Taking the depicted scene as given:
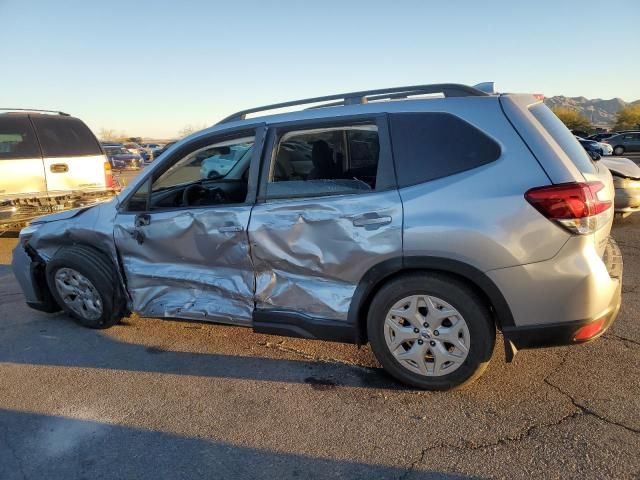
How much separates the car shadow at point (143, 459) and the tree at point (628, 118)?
61740 mm

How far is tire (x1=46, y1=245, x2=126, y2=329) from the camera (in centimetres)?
397

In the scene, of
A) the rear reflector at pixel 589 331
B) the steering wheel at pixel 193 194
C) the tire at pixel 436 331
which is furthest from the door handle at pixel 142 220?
the rear reflector at pixel 589 331

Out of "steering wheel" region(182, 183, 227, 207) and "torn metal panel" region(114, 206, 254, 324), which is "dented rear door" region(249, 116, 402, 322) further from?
"steering wheel" region(182, 183, 227, 207)

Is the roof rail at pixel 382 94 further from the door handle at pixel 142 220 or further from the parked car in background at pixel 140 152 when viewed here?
the parked car in background at pixel 140 152

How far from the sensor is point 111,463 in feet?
8.24

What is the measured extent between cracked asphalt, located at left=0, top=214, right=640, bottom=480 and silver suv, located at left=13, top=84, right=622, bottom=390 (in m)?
0.31

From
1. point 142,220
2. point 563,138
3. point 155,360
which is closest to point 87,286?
point 142,220

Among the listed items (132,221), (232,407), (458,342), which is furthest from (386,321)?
(132,221)

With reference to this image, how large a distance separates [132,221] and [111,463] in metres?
1.93

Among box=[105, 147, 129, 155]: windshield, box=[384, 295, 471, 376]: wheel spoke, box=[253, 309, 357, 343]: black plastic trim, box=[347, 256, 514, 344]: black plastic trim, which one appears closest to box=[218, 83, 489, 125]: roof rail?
box=[347, 256, 514, 344]: black plastic trim

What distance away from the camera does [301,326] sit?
3.27 metres

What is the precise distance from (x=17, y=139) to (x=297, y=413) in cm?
673

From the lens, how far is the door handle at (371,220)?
2887 mm

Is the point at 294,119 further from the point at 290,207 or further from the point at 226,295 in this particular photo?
the point at 226,295
